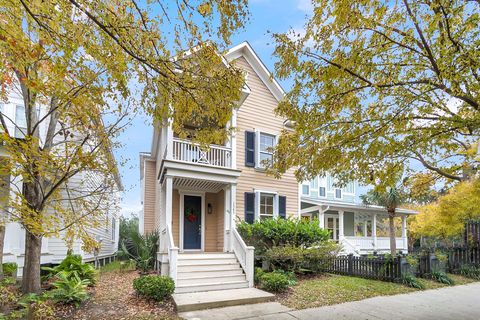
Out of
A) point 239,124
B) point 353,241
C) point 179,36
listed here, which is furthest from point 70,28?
point 353,241

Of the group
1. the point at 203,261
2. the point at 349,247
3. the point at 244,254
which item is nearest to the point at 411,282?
the point at 244,254

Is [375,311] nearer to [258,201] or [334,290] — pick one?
[334,290]

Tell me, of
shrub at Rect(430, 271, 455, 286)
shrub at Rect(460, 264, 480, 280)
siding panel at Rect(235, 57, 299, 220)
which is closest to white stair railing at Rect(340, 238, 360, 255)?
siding panel at Rect(235, 57, 299, 220)

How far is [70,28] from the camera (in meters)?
4.00

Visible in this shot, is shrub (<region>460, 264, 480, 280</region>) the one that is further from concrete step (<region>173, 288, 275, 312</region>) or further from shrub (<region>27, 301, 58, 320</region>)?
shrub (<region>27, 301, 58, 320</region>)

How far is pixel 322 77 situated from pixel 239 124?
7698 mm

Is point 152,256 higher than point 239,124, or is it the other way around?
point 239,124

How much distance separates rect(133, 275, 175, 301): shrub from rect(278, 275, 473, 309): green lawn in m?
2.84

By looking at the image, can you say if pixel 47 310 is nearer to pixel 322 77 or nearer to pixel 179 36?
pixel 179 36

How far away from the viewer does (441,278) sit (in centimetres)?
1065

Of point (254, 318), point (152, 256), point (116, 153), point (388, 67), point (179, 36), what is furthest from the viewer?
point (152, 256)

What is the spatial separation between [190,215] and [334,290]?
6.15 m

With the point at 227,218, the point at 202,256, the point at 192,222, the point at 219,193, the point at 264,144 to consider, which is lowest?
the point at 202,256

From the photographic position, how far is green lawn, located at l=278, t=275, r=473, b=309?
7.67m
